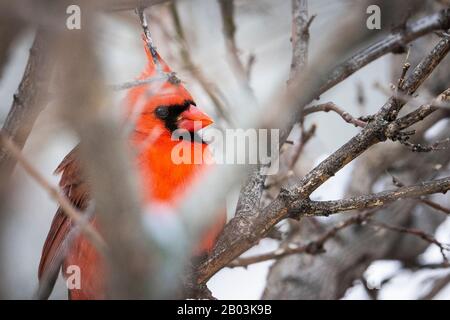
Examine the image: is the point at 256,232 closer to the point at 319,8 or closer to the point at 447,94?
the point at 447,94

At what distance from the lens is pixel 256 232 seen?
1.93m

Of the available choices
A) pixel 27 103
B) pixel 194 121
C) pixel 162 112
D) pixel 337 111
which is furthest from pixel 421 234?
pixel 27 103

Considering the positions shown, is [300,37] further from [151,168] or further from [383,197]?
[383,197]

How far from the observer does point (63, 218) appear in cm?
250

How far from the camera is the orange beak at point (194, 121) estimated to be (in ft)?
8.22

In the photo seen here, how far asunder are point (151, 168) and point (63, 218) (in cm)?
44

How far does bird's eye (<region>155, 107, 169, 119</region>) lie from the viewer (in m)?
2.54

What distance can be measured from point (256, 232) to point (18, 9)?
84cm

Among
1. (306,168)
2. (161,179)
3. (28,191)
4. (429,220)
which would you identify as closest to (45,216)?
(28,191)

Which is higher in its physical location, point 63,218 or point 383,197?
point 63,218
